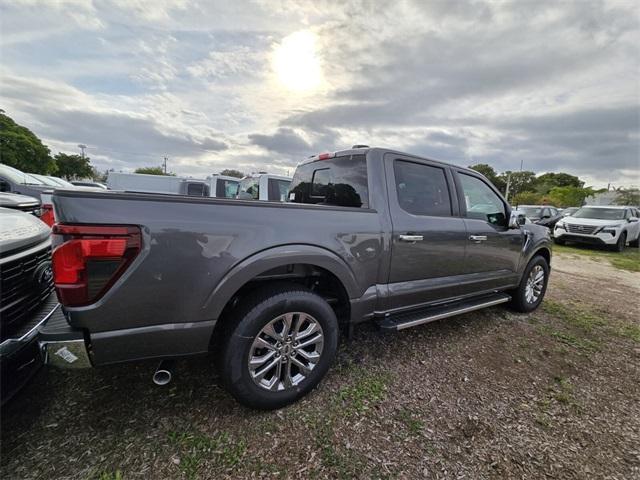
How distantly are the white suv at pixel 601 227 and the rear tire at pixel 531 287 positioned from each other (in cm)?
891

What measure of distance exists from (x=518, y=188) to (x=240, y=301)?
236 feet

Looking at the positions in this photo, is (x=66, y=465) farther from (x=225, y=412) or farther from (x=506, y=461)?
(x=506, y=461)

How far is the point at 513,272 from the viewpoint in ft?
12.4

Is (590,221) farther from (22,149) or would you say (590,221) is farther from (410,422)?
(22,149)

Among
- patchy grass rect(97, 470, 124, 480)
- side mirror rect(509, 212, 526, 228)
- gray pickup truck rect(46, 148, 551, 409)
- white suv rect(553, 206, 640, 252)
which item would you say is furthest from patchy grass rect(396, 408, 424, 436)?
white suv rect(553, 206, 640, 252)

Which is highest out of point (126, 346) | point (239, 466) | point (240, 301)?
point (240, 301)

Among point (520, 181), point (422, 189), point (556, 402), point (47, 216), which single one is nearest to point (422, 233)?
point (422, 189)

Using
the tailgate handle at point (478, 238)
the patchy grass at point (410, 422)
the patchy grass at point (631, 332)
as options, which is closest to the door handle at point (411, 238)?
the tailgate handle at point (478, 238)

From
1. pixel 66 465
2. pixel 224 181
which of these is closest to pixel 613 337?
pixel 66 465

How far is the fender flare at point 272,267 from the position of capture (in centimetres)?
181

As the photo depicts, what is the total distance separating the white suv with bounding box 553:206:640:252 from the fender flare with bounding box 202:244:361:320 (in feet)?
40.8

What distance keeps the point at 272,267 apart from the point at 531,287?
158 inches

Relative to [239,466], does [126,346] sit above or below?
above

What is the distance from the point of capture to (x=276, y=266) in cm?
199
